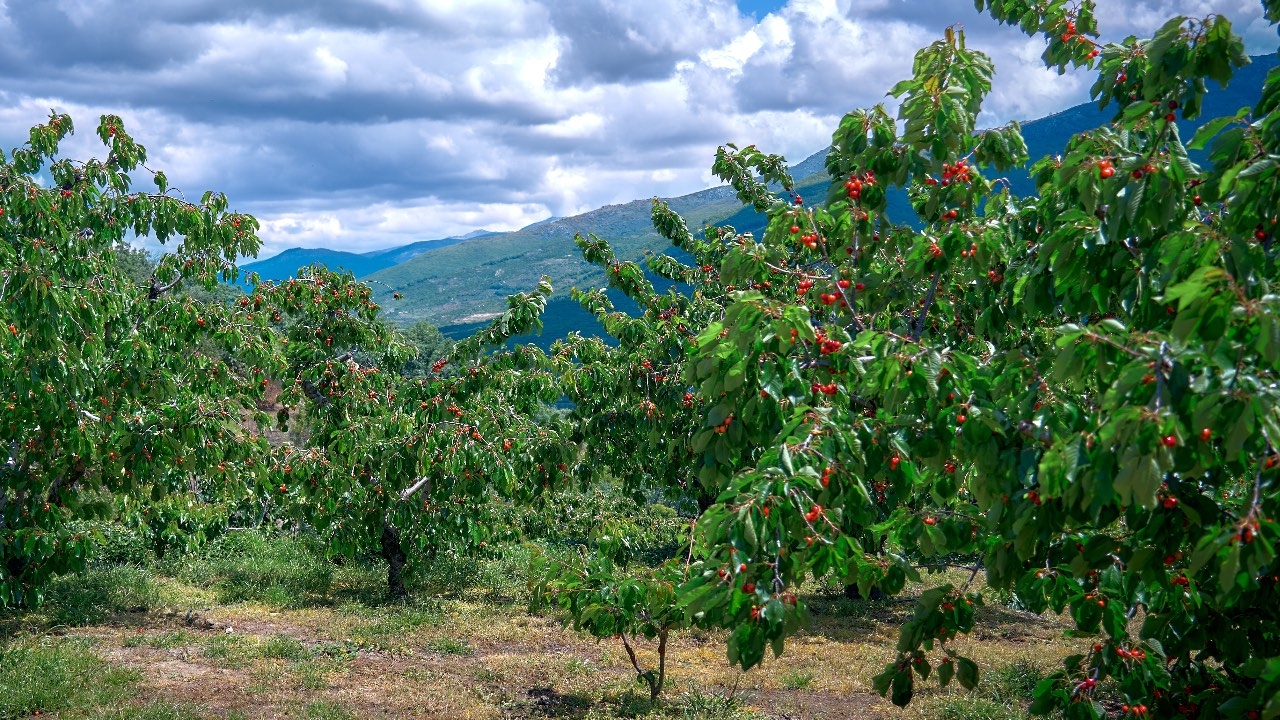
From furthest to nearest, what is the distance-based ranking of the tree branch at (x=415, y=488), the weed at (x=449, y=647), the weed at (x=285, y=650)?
1. the tree branch at (x=415, y=488)
2. the weed at (x=449, y=647)
3. the weed at (x=285, y=650)

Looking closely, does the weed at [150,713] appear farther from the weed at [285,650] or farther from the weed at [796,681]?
the weed at [796,681]

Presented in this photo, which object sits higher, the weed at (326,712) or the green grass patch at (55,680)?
the green grass patch at (55,680)

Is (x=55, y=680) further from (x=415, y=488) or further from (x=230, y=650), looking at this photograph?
(x=415, y=488)

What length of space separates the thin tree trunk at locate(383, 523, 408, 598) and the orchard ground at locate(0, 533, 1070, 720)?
1.15 ft

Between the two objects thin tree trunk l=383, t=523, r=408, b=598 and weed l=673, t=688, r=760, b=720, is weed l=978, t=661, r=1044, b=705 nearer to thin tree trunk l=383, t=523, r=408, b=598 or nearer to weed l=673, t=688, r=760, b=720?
weed l=673, t=688, r=760, b=720

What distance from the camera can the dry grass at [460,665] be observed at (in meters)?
8.95

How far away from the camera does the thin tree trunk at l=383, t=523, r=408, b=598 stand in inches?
574

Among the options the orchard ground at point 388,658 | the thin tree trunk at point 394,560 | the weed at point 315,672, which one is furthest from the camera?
the thin tree trunk at point 394,560

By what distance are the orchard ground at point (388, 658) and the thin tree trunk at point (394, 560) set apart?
351 millimetres

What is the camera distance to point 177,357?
1266cm

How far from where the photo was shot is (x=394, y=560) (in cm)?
1477

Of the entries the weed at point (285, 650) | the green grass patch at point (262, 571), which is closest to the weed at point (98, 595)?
the green grass patch at point (262, 571)

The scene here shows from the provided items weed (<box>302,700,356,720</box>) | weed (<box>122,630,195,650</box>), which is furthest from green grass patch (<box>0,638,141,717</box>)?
weed (<box>302,700,356,720</box>)

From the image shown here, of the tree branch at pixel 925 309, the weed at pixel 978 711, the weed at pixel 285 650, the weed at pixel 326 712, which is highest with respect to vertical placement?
the tree branch at pixel 925 309
